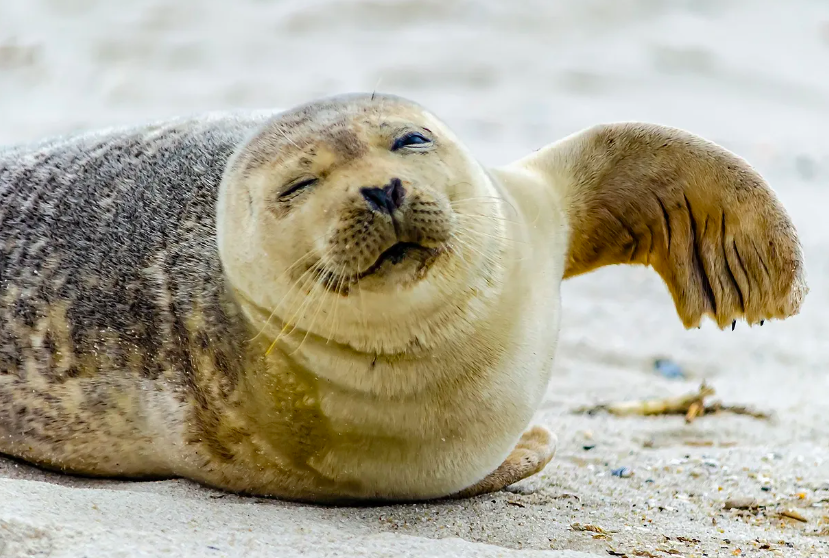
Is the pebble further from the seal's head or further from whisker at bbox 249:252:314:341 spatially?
whisker at bbox 249:252:314:341

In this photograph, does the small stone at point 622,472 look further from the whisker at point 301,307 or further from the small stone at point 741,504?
the whisker at point 301,307

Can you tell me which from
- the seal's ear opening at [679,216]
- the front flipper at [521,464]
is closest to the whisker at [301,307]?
the front flipper at [521,464]

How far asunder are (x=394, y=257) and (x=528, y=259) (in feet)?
1.98

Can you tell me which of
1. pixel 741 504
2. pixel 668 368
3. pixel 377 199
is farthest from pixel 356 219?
pixel 668 368

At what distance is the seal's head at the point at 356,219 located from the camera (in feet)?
7.96

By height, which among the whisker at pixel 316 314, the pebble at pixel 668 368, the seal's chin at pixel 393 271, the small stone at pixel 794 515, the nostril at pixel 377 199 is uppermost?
the nostril at pixel 377 199

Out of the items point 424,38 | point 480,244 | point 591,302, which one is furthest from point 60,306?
point 424,38

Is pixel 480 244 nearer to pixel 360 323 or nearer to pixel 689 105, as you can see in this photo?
pixel 360 323

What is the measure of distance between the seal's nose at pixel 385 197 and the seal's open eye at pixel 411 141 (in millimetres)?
205

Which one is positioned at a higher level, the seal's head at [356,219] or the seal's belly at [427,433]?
the seal's head at [356,219]

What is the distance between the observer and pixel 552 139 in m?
7.48

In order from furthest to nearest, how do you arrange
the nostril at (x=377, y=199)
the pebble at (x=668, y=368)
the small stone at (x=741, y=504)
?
the pebble at (x=668, y=368) < the small stone at (x=741, y=504) < the nostril at (x=377, y=199)

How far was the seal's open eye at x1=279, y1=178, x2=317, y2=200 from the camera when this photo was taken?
2.55m

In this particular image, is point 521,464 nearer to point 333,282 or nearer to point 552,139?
point 333,282
